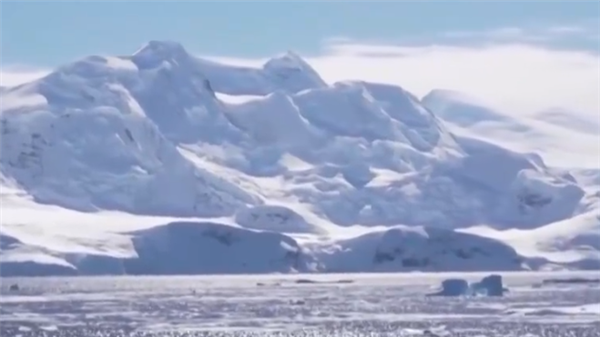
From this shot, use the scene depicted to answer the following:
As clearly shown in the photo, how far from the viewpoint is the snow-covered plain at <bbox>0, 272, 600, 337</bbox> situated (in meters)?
114

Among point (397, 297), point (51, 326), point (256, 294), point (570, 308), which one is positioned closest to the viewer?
point (51, 326)

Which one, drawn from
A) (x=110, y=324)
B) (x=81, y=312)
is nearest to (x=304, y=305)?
(x=81, y=312)

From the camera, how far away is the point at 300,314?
135750mm

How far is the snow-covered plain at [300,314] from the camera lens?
114250 millimetres

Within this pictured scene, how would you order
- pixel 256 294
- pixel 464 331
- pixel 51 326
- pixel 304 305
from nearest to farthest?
pixel 464 331, pixel 51 326, pixel 304 305, pixel 256 294

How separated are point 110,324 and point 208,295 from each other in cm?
6178

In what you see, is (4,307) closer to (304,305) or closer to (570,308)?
(304,305)

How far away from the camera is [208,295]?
18388 centimetres

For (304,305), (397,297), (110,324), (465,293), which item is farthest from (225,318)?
(465,293)

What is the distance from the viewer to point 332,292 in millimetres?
190875

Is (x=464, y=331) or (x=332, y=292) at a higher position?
(x=332, y=292)

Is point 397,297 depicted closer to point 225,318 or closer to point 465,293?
point 465,293

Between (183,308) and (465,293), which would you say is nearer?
(183,308)

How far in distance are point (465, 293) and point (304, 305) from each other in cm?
3640
